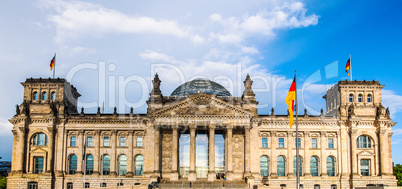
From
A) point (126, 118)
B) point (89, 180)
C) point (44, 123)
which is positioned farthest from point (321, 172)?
point (44, 123)

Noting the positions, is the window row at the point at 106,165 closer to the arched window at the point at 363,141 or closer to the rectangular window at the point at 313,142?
the rectangular window at the point at 313,142

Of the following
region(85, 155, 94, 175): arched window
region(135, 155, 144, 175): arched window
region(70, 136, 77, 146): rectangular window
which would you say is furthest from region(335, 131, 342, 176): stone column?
region(70, 136, 77, 146): rectangular window

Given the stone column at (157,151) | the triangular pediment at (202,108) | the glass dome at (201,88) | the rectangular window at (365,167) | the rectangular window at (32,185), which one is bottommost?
the rectangular window at (32,185)

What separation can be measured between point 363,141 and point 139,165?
40.4 meters

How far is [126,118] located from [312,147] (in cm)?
3392

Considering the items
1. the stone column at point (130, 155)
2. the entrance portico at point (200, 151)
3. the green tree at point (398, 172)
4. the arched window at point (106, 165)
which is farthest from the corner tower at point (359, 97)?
the arched window at point (106, 165)

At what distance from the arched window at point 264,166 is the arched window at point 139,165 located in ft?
70.1

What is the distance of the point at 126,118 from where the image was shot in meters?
75.5

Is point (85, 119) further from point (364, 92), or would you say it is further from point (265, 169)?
point (364, 92)

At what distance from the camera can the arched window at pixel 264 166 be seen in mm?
75250

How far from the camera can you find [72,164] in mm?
74875

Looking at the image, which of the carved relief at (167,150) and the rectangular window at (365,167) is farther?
the carved relief at (167,150)

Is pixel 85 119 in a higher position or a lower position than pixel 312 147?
higher

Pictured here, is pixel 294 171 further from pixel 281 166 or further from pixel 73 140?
pixel 73 140
